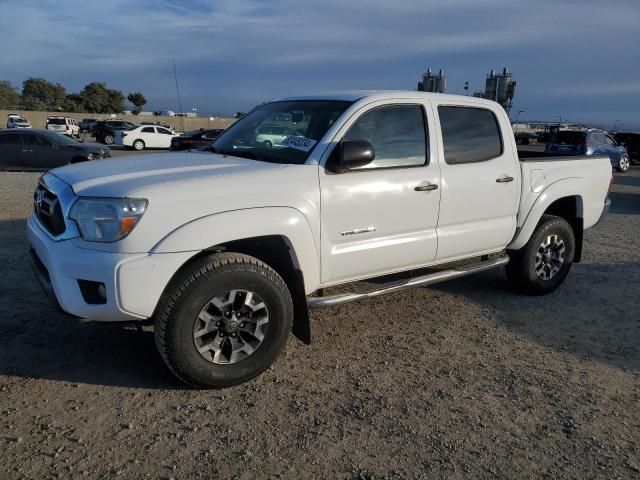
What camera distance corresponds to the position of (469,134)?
15.2 ft

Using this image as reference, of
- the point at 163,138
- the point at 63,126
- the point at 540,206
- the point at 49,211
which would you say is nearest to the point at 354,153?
the point at 49,211

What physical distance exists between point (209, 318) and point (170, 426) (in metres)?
0.65

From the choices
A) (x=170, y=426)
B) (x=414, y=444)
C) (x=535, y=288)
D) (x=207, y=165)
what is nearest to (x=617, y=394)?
(x=414, y=444)

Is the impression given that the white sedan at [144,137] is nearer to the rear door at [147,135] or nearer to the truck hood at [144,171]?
the rear door at [147,135]

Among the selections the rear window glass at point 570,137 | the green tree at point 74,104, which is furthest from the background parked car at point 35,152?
the green tree at point 74,104

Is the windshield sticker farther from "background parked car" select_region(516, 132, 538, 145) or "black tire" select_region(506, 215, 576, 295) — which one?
"background parked car" select_region(516, 132, 538, 145)

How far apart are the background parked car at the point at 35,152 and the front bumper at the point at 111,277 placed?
14496 millimetres

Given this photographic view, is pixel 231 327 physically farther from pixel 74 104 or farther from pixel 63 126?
pixel 74 104

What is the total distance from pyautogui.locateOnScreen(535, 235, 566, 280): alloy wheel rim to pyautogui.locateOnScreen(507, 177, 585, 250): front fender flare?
303mm

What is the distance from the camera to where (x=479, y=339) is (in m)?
4.35

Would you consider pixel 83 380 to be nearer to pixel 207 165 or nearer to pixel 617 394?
pixel 207 165

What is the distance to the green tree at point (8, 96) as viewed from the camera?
64.2 metres

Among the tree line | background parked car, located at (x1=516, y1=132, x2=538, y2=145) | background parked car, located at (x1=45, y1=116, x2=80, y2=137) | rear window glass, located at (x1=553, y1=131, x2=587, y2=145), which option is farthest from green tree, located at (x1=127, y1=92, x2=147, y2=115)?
rear window glass, located at (x1=553, y1=131, x2=587, y2=145)

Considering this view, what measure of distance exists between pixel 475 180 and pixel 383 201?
3.43 ft
